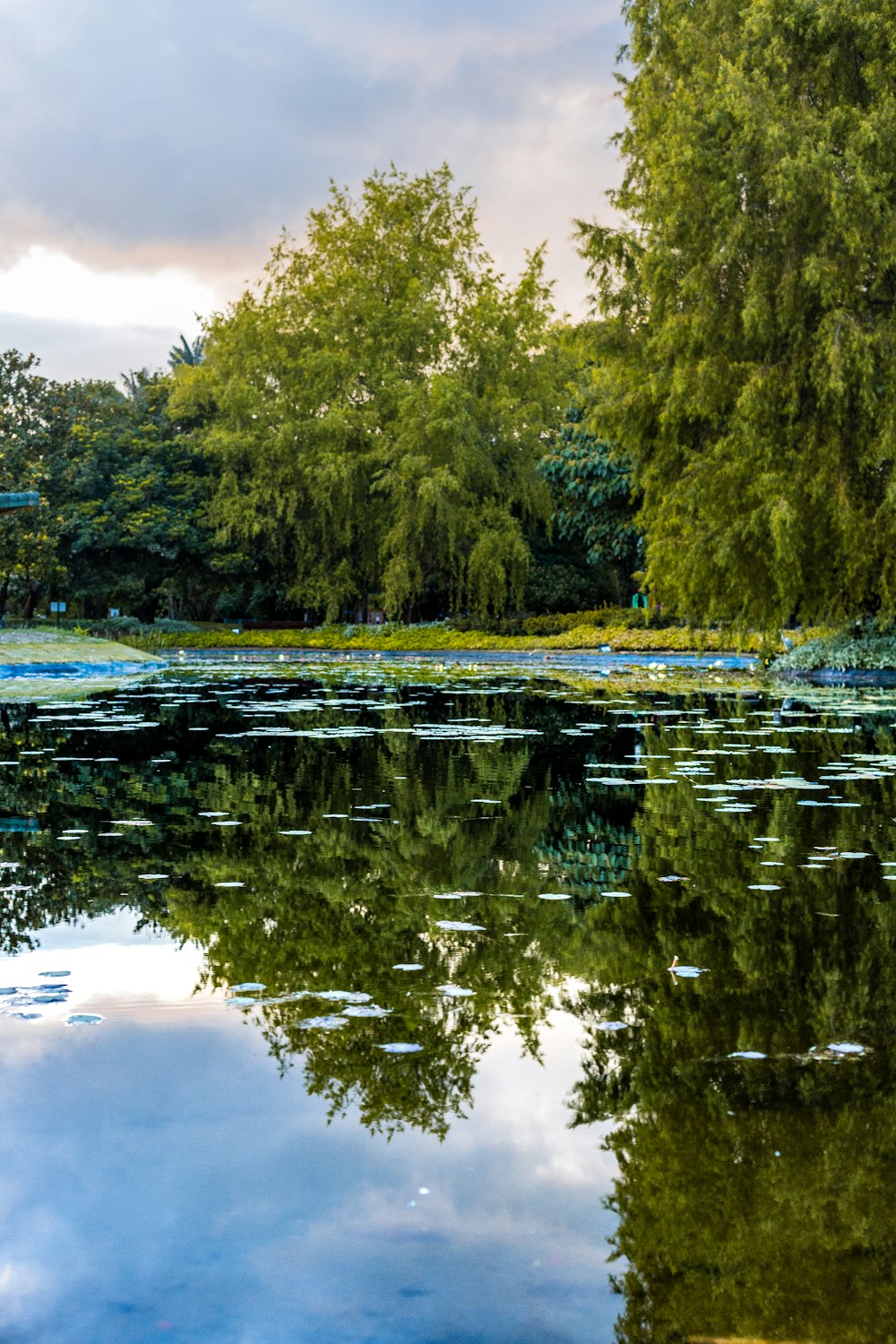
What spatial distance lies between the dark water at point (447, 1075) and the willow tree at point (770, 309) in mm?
13740

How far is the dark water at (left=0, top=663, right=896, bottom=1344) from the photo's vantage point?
241 centimetres

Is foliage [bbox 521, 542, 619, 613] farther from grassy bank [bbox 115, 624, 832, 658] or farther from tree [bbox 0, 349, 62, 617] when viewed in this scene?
tree [bbox 0, 349, 62, 617]

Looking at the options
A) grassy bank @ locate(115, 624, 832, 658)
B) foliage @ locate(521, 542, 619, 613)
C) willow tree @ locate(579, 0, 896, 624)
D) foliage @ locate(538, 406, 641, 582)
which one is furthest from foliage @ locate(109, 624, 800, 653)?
willow tree @ locate(579, 0, 896, 624)

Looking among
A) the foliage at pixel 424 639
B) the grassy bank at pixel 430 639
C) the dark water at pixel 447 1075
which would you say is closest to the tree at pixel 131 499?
the foliage at pixel 424 639

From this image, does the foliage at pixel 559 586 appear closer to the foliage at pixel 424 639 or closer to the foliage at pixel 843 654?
the foliage at pixel 424 639

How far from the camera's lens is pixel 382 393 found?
45188 mm

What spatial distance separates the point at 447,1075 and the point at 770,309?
19415 millimetres

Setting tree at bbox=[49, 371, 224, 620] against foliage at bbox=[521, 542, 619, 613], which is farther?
tree at bbox=[49, 371, 224, 620]

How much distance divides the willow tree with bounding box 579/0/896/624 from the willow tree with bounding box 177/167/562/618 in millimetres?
19422

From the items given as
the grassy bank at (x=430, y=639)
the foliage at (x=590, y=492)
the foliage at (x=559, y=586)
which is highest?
the foliage at (x=590, y=492)

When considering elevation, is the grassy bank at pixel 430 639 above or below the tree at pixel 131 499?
below

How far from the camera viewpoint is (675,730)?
13.9 metres

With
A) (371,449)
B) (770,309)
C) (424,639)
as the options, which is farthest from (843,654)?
(371,449)

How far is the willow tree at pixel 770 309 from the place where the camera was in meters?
20.4
